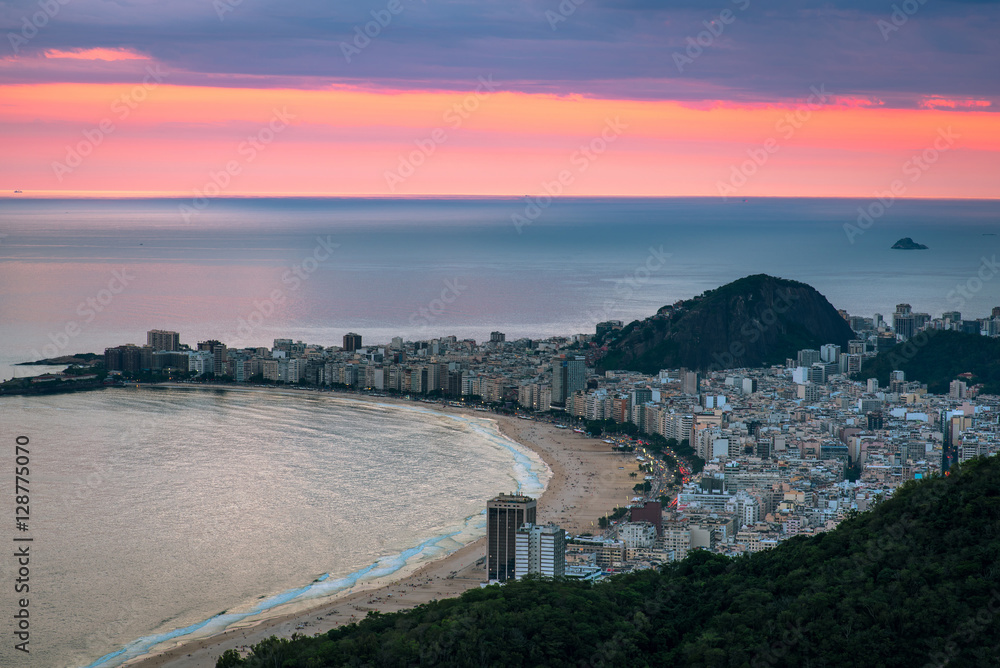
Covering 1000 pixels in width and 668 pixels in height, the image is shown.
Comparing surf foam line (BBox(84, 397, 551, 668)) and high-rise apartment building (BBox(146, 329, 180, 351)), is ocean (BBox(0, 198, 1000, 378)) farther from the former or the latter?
surf foam line (BBox(84, 397, 551, 668))

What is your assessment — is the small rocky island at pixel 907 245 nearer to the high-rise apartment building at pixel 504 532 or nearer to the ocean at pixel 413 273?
the ocean at pixel 413 273

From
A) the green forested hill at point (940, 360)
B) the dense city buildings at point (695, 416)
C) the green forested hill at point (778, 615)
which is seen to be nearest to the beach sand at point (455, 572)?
the dense city buildings at point (695, 416)

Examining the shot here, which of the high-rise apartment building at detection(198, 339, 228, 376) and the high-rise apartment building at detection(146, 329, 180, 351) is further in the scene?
the high-rise apartment building at detection(146, 329, 180, 351)

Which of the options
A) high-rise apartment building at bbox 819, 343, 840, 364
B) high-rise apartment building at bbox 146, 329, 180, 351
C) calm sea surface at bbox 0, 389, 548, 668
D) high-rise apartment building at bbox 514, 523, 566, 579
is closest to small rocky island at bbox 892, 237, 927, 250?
high-rise apartment building at bbox 819, 343, 840, 364

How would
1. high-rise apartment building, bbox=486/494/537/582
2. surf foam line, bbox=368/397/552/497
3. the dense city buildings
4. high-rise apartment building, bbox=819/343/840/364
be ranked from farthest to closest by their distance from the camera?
high-rise apartment building, bbox=819/343/840/364 → surf foam line, bbox=368/397/552/497 → the dense city buildings → high-rise apartment building, bbox=486/494/537/582

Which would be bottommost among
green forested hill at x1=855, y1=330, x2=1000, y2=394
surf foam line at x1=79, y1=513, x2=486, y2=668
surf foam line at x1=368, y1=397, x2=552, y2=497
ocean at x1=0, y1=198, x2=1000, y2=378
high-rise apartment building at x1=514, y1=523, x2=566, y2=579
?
surf foam line at x1=79, y1=513, x2=486, y2=668

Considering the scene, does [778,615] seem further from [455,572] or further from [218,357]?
[218,357]
